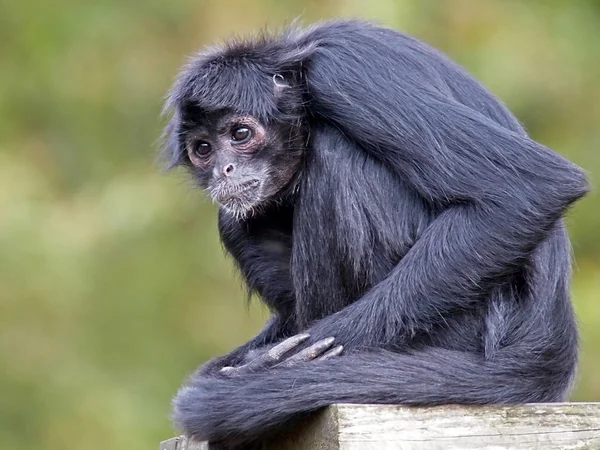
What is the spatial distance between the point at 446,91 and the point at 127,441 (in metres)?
8.49

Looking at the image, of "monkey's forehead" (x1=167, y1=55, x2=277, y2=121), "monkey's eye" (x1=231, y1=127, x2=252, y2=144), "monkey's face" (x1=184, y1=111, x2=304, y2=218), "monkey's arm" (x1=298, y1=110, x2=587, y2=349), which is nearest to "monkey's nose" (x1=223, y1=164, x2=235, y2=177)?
"monkey's face" (x1=184, y1=111, x2=304, y2=218)

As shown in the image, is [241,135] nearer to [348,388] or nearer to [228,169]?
[228,169]

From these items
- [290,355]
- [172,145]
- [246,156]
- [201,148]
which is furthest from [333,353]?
[172,145]

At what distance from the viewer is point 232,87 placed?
5.49 m

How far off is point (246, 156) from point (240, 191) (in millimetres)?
212

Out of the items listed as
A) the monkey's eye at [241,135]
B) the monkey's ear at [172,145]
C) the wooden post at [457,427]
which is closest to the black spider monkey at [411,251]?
the wooden post at [457,427]

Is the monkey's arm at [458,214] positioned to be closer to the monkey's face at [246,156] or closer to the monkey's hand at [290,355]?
the monkey's hand at [290,355]

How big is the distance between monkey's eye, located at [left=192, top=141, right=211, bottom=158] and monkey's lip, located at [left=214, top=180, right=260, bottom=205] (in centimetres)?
27

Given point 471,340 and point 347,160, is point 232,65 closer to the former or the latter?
point 347,160

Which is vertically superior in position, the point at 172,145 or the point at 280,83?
the point at 172,145

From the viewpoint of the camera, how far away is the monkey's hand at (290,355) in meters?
4.53

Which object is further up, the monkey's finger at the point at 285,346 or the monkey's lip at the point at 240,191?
the monkey's lip at the point at 240,191

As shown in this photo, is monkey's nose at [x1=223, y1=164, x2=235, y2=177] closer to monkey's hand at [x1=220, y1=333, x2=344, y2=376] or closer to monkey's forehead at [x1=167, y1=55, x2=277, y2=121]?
monkey's forehead at [x1=167, y1=55, x2=277, y2=121]

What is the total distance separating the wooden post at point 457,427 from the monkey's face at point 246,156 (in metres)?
1.61
